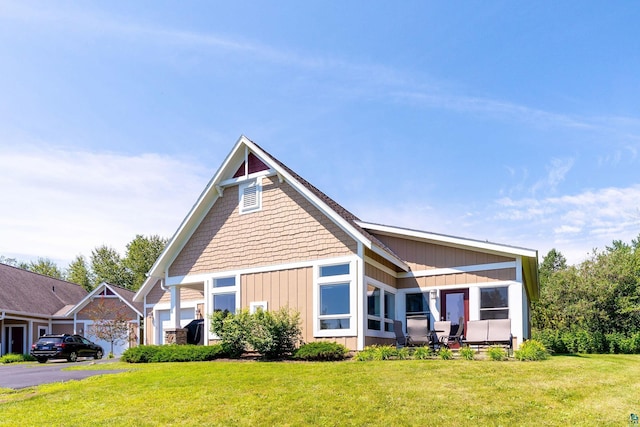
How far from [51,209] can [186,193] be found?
22.6ft

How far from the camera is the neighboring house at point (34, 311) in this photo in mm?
33375

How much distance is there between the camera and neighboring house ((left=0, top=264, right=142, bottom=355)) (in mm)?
33375

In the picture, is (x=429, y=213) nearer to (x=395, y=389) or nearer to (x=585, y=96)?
(x=585, y=96)

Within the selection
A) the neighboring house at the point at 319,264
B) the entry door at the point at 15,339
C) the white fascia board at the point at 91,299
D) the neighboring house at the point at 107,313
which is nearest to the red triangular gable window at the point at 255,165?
the neighboring house at the point at 319,264

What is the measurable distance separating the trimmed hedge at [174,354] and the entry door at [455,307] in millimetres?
6974

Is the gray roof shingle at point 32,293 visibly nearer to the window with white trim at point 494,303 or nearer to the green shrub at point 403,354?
the green shrub at point 403,354

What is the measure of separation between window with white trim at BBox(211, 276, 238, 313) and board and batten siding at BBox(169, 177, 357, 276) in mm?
413

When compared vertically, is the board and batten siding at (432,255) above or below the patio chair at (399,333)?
above

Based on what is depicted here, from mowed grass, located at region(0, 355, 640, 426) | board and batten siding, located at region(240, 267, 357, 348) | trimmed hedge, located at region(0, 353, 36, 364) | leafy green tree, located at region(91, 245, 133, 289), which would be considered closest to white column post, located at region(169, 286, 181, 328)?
board and batten siding, located at region(240, 267, 357, 348)

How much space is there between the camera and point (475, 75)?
1841 centimetres

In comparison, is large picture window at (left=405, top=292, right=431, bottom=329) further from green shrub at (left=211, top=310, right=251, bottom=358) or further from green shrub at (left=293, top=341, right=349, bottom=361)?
green shrub at (left=211, top=310, right=251, bottom=358)

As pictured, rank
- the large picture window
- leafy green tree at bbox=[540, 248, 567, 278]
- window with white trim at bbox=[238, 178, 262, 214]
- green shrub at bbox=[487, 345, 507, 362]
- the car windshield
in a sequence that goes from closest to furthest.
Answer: green shrub at bbox=[487, 345, 507, 362] → the large picture window → window with white trim at bbox=[238, 178, 262, 214] → the car windshield → leafy green tree at bbox=[540, 248, 567, 278]

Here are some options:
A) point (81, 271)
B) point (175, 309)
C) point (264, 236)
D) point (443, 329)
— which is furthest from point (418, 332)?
point (81, 271)

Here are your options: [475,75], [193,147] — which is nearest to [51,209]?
[193,147]
